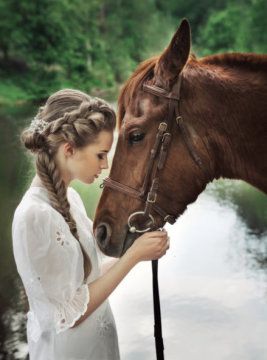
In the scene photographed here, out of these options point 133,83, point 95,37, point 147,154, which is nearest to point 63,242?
point 147,154

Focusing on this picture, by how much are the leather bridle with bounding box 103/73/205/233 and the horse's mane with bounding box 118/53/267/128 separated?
4 centimetres

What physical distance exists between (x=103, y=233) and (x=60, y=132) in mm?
334

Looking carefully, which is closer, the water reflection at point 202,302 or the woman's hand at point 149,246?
the woman's hand at point 149,246

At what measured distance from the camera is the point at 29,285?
1.32 meters

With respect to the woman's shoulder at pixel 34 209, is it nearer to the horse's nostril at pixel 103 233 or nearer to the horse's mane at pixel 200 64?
the horse's nostril at pixel 103 233

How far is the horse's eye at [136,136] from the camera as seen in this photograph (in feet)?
4.93

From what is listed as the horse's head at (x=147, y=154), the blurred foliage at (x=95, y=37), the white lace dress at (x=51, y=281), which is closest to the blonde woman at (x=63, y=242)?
the white lace dress at (x=51, y=281)

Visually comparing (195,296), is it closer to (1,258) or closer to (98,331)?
(1,258)

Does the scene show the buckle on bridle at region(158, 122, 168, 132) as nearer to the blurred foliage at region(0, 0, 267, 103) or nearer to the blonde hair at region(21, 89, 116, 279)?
the blonde hair at region(21, 89, 116, 279)

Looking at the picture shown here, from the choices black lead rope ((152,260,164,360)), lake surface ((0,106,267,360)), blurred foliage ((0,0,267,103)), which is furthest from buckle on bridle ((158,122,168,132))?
blurred foliage ((0,0,267,103))

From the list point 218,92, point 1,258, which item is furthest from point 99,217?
point 1,258

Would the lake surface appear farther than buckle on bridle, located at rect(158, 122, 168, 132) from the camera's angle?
Yes

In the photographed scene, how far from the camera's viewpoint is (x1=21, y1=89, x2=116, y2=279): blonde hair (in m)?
1.35

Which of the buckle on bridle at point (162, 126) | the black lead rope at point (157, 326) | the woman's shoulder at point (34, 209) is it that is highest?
the buckle on bridle at point (162, 126)
